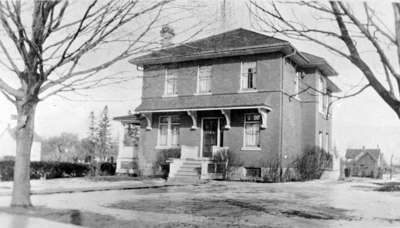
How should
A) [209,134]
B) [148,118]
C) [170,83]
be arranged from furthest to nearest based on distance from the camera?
[148,118] → [170,83] → [209,134]

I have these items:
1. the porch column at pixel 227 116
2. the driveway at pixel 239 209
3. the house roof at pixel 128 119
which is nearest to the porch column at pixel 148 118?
the house roof at pixel 128 119

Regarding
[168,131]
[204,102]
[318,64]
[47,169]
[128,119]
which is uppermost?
[318,64]

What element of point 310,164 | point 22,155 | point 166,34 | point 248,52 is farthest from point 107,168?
point 166,34

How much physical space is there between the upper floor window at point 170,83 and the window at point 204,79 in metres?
1.40

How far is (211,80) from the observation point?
72.7 feet

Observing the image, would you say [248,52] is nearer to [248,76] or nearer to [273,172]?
[248,76]

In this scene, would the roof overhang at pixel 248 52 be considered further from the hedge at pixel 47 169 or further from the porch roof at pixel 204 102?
the hedge at pixel 47 169

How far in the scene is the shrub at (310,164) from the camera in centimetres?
2131

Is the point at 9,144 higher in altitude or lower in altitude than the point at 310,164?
higher

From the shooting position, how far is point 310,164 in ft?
70.5

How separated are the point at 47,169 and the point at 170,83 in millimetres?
12254

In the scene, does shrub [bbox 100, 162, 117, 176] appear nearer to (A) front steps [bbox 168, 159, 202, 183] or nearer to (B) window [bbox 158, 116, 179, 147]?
(B) window [bbox 158, 116, 179, 147]

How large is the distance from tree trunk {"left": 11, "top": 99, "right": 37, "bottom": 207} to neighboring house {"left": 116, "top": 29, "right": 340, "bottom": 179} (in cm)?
1096

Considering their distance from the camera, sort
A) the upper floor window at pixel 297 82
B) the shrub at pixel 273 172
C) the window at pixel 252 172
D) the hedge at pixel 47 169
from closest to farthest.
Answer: the hedge at pixel 47 169
the shrub at pixel 273 172
the window at pixel 252 172
the upper floor window at pixel 297 82
